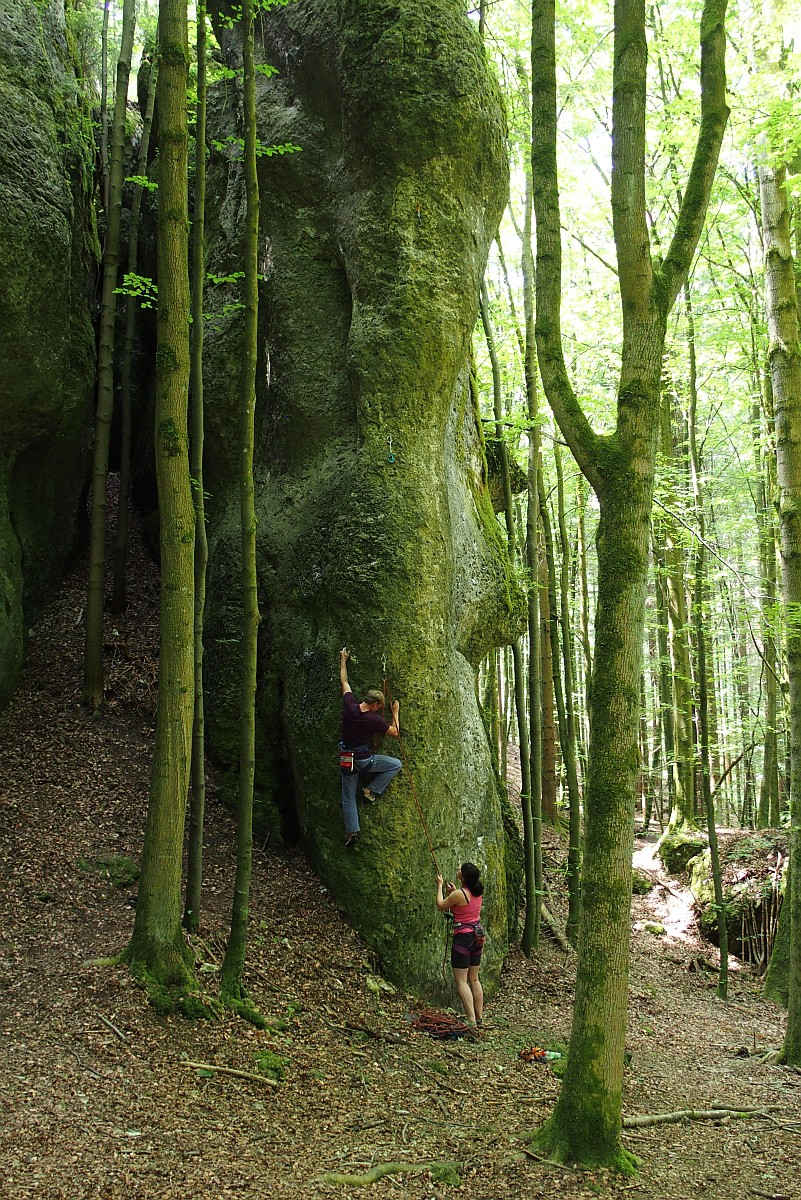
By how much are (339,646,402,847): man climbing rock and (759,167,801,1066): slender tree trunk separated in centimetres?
457

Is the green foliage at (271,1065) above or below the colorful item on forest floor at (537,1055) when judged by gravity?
above

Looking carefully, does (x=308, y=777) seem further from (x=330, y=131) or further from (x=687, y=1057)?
(x=330, y=131)

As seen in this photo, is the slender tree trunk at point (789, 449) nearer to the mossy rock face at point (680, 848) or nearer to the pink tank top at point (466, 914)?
the pink tank top at point (466, 914)

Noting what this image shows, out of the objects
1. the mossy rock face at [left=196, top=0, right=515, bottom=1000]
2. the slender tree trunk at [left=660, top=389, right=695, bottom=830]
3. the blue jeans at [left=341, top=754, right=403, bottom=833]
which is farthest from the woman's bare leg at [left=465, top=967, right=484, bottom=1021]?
the slender tree trunk at [left=660, top=389, right=695, bottom=830]

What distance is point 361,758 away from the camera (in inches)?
349

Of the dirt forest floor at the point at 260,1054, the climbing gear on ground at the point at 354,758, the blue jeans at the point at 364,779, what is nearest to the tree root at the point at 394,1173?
the dirt forest floor at the point at 260,1054

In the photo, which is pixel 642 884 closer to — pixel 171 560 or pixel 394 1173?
pixel 394 1173

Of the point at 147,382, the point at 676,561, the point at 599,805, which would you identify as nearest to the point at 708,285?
the point at 676,561

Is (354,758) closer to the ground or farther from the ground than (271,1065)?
farther from the ground

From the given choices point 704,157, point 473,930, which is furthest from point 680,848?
point 704,157

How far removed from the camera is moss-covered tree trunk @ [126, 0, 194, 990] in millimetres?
6387

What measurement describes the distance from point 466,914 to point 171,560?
5126 mm

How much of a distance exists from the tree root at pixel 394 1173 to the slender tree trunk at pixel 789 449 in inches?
210

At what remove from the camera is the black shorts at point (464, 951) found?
862cm
